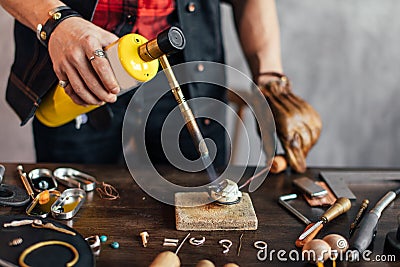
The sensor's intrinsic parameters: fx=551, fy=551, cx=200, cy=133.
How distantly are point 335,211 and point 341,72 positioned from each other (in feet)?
2.94

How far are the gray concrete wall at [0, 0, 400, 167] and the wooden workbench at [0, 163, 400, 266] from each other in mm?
714

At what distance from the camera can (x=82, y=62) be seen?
32.9 inches

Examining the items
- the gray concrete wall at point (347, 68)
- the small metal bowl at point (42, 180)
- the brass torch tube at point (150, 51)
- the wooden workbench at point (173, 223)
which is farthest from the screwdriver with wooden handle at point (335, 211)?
the gray concrete wall at point (347, 68)

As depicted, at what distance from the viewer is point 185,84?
1.15 meters

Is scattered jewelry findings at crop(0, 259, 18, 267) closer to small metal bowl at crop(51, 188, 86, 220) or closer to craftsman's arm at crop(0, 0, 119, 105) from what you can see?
small metal bowl at crop(51, 188, 86, 220)

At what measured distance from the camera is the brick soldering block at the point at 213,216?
0.83 meters

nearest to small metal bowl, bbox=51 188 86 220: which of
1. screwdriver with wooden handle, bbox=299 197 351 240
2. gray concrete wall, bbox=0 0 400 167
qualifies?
screwdriver with wooden handle, bbox=299 197 351 240

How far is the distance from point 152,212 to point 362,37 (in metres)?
1.03

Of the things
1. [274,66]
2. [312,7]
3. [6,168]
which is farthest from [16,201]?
[312,7]

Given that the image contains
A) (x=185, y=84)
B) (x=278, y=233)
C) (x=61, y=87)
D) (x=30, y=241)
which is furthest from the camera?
(x=185, y=84)

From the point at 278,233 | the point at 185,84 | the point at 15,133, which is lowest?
the point at 15,133

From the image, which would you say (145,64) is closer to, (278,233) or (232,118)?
(278,233)

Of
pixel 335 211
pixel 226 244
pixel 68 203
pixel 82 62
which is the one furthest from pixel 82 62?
pixel 335 211

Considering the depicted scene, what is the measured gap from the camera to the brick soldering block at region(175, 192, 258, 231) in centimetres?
83
